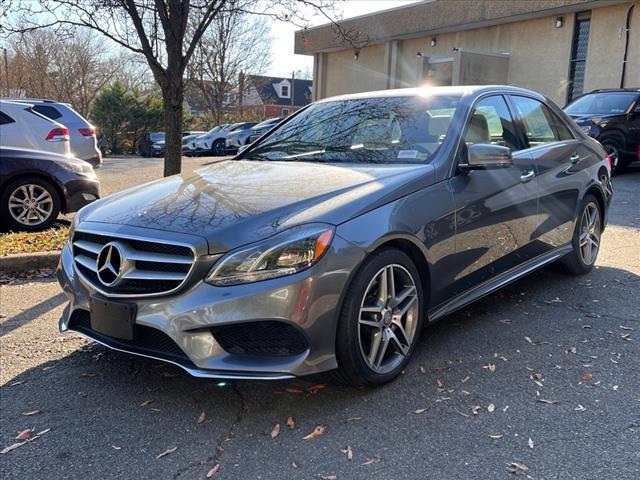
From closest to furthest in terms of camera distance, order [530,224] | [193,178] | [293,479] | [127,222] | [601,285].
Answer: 1. [293,479]
2. [127,222]
3. [193,178]
4. [530,224]
5. [601,285]

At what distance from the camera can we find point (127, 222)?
3.04 meters

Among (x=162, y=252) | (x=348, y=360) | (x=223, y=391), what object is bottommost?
(x=223, y=391)

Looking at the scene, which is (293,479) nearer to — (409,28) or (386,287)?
(386,287)

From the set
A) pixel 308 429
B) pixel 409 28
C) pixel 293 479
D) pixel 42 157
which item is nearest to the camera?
pixel 293 479

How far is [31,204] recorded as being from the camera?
7.03 metres

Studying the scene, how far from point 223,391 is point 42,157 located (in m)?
5.28

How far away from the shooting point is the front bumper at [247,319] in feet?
8.61

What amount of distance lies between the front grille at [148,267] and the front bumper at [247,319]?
0.05 metres

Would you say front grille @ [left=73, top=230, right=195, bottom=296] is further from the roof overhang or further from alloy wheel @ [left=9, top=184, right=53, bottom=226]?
the roof overhang

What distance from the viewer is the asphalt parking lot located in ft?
8.07

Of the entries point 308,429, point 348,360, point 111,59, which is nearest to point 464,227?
point 348,360

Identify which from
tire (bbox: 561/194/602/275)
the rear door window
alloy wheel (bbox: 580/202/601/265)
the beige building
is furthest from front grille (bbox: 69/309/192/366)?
the beige building

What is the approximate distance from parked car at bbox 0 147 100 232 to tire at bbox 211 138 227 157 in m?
19.7

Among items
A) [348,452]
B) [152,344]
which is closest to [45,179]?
[152,344]
